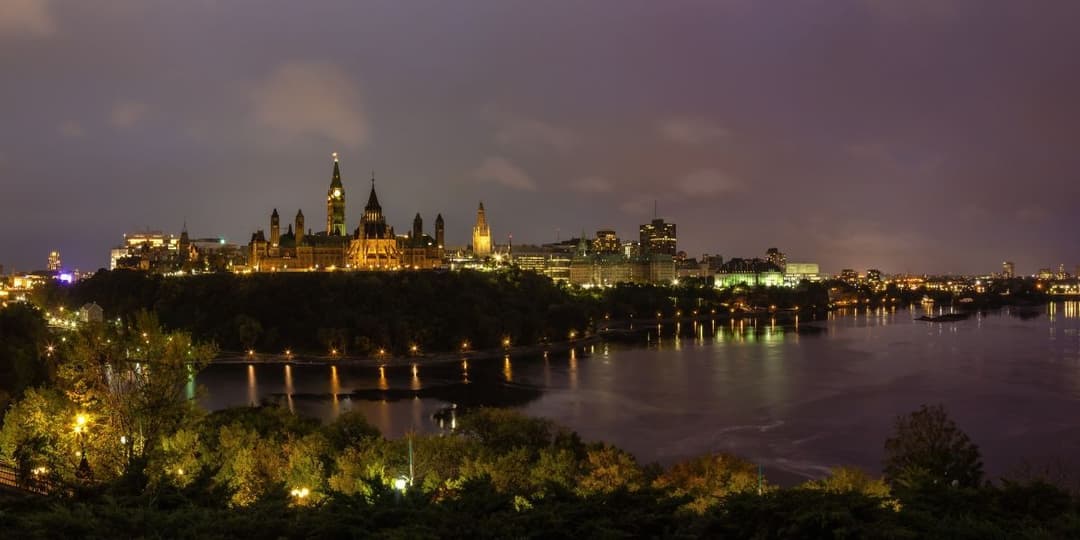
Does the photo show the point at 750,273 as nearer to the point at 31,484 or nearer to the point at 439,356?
the point at 439,356

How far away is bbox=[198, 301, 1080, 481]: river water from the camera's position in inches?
894

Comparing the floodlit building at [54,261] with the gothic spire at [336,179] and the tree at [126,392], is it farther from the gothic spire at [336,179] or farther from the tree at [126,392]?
the tree at [126,392]

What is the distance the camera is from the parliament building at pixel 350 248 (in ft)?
213

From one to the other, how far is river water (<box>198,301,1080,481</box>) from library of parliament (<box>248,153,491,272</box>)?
22.2m

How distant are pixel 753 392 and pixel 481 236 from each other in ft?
→ 232

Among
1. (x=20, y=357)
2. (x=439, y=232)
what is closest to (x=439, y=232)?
(x=439, y=232)

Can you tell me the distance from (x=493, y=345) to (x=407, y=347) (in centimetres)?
545

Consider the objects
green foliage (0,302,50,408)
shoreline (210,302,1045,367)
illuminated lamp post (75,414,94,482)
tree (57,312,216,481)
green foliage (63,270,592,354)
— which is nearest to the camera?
illuminated lamp post (75,414,94,482)

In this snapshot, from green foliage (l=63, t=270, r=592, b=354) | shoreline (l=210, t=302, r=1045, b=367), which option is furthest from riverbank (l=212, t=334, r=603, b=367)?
green foliage (l=63, t=270, r=592, b=354)

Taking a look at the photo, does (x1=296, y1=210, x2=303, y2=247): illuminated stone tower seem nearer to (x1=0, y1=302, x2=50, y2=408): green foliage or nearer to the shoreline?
the shoreline

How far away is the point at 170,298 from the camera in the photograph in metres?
54.8

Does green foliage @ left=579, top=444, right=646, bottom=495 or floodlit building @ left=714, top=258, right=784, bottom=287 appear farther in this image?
floodlit building @ left=714, top=258, right=784, bottom=287

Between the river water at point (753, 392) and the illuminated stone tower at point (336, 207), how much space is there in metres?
32.6

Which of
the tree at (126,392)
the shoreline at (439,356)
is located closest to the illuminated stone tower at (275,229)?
the shoreline at (439,356)
